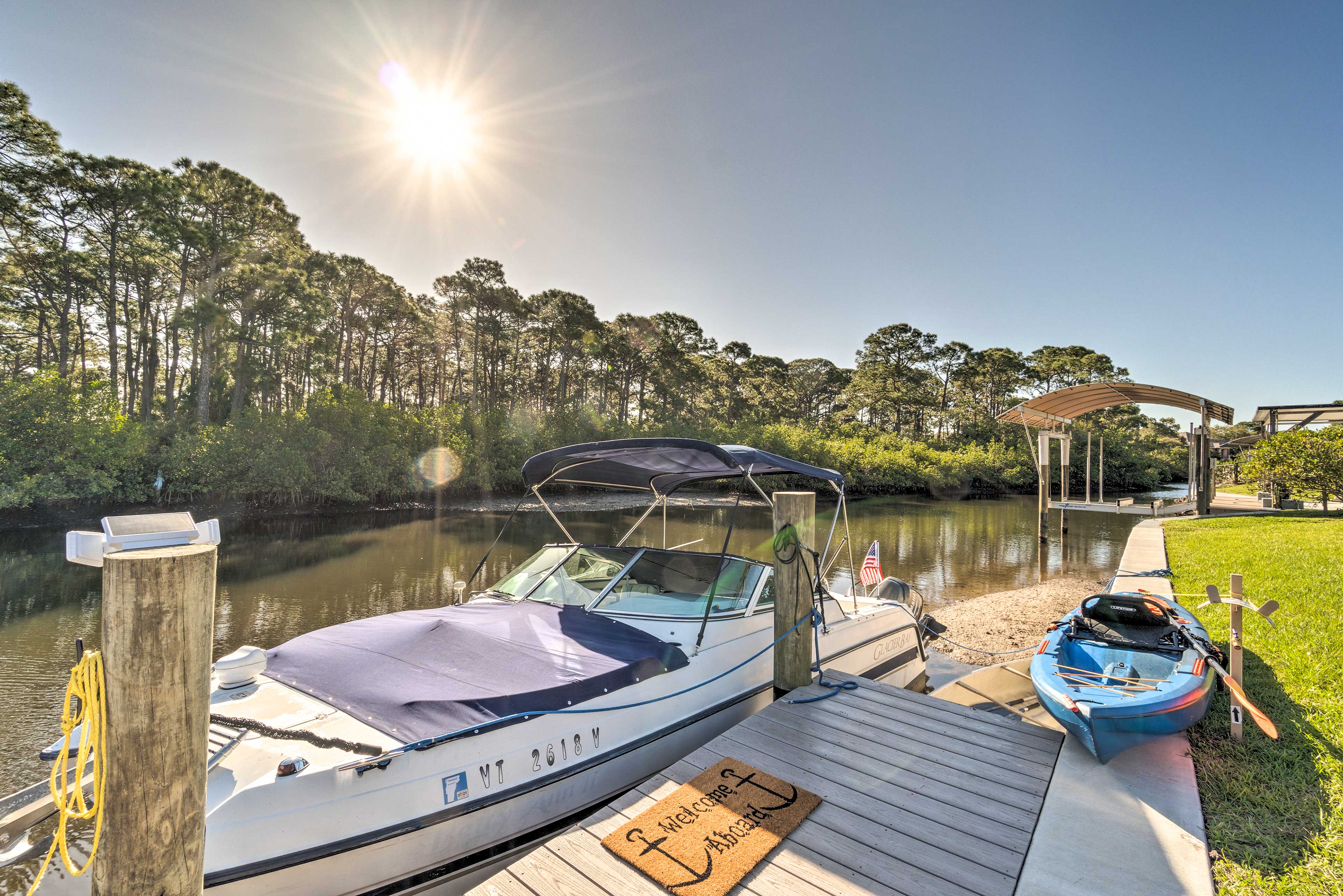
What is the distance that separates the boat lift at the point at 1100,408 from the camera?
14930 mm

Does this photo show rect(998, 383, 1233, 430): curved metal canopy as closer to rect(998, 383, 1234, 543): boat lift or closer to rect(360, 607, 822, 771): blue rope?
rect(998, 383, 1234, 543): boat lift

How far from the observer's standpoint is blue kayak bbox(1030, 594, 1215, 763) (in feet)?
11.4

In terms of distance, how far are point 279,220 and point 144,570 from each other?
111 feet

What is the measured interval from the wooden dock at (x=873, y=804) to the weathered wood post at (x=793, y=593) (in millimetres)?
201

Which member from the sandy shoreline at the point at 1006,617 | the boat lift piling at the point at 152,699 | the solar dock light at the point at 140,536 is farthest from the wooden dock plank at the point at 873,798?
the sandy shoreline at the point at 1006,617

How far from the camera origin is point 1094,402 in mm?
16828

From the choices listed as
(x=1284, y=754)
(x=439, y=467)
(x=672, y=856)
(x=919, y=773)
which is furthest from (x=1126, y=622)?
(x=439, y=467)

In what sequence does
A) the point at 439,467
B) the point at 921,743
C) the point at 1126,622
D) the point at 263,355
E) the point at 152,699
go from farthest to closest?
the point at 263,355, the point at 439,467, the point at 1126,622, the point at 921,743, the point at 152,699

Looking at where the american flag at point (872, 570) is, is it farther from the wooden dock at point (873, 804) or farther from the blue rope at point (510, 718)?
→ the blue rope at point (510, 718)

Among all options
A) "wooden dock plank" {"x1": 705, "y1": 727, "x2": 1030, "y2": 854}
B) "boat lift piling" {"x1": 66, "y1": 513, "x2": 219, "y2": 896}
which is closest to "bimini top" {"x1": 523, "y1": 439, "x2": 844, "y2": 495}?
"wooden dock plank" {"x1": 705, "y1": 727, "x2": 1030, "y2": 854}

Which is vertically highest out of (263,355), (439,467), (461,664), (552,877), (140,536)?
(263,355)

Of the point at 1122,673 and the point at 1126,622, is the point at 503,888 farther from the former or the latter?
the point at 1126,622

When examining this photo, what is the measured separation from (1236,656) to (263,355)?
137 ft

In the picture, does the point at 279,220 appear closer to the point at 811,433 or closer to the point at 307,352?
the point at 307,352
